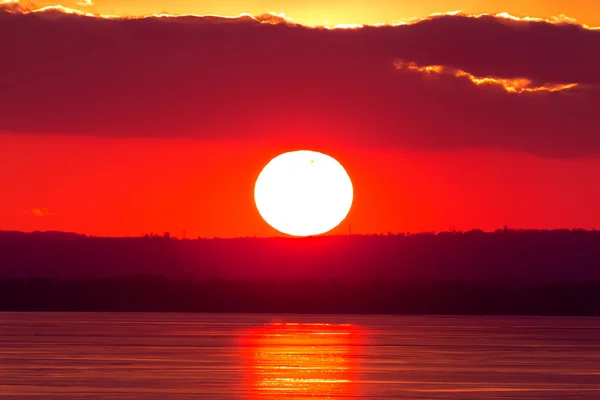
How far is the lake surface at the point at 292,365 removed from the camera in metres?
39.6

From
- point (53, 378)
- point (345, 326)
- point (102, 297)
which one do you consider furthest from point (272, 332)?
point (102, 297)

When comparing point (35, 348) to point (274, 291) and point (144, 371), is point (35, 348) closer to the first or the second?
point (144, 371)

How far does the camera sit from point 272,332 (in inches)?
2832

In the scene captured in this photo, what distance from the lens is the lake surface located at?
3959 centimetres

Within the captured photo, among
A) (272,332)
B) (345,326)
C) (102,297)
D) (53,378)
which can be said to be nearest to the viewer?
(53,378)

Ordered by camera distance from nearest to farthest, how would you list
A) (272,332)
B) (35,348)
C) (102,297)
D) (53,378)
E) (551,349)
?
1. (53,378)
2. (35,348)
3. (551,349)
4. (272,332)
5. (102,297)

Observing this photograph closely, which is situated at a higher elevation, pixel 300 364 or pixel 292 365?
pixel 300 364

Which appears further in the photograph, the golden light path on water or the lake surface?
the golden light path on water

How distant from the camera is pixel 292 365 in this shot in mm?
48219

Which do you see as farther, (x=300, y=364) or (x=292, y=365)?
(x=300, y=364)

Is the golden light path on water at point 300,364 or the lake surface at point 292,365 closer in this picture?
the lake surface at point 292,365

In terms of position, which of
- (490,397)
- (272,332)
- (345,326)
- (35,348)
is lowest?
(490,397)

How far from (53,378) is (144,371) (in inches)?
139

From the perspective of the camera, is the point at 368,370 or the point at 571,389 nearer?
the point at 571,389
